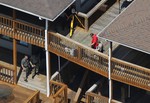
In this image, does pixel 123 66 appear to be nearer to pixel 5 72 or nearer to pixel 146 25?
pixel 146 25

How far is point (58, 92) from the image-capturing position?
2323 inches

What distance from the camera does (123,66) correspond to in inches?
2200

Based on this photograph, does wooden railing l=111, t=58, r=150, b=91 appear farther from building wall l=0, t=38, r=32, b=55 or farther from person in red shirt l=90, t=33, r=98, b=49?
building wall l=0, t=38, r=32, b=55

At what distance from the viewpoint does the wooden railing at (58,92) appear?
194 ft

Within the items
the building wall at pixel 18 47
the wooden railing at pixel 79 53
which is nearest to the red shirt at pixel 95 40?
the wooden railing at pixel 79 53

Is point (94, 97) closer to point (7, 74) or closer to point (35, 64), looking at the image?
point (35, 64)

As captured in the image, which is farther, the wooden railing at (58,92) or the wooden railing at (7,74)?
the wooden railing at (7,74)

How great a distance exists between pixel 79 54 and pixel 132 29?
479 centimetres

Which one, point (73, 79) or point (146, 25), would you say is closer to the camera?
point (146, 25)

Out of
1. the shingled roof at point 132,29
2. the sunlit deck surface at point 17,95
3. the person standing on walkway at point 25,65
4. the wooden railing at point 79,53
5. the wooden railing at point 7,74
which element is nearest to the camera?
the shingled roof at point 132,29

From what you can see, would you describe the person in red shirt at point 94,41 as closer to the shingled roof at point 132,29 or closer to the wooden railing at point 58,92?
the shingled roof at point 132,29

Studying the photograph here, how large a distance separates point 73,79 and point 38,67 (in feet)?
9.87

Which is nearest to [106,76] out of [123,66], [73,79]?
[123,66]

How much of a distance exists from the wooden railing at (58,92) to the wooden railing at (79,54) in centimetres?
287
